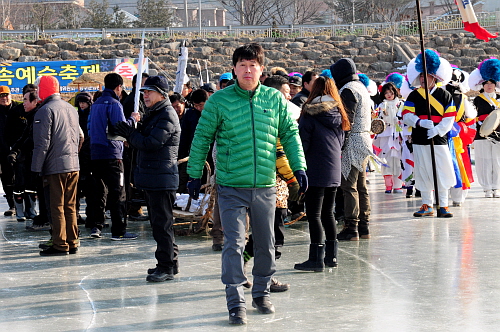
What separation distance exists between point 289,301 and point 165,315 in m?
0.98

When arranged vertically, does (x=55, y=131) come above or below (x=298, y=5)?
below

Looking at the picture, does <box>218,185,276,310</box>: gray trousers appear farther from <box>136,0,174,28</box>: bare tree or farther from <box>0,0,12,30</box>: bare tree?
<box>0,0,12,30</box>: bare tree

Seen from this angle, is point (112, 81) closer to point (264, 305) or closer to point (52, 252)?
point (52, 252)

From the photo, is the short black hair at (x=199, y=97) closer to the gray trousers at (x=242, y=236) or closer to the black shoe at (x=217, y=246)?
the black shoe at (x=217, y=246)

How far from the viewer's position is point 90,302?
5.91 meters

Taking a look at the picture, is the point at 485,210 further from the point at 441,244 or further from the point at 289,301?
the point at 289,301

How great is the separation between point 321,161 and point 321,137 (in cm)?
22

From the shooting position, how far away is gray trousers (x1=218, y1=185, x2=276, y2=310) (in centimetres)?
535

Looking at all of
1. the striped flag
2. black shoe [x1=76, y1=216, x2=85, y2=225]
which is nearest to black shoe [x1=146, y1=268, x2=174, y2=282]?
black shoe [x1=76, y1=216, x2=85, y2=225]

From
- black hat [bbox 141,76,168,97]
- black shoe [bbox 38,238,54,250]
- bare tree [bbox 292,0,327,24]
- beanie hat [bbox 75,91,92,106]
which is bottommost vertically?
black shoe [bbox 38,238,54,250]

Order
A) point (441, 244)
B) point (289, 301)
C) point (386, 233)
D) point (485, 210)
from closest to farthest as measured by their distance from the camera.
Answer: point (289, 301) < point (441, 244) < point (386, 233) < point (485, 210)

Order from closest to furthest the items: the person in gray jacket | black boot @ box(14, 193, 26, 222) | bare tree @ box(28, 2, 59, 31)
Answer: the person in gray jacket, black boot @ box(14, 193, 26, 222), bare tree @ box(28, 2, 59, 31)

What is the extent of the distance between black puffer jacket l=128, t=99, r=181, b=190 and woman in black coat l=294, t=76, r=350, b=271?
1.20 meters

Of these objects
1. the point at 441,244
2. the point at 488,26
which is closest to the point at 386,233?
the point at 441,244
